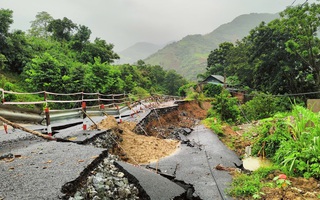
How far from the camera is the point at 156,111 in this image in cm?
1888

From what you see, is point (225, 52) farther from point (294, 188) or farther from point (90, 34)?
point (294, 188)

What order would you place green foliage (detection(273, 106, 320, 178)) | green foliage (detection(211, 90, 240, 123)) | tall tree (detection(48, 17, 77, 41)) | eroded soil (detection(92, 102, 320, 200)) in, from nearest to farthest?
eroded soil (detection(92, 102, 320, 200))
green foliage (detection(273, 106, 320, 178))
green foliage (detection(211, 90, 240, 123))
tall tree (detection(48, 17, 77, 41))

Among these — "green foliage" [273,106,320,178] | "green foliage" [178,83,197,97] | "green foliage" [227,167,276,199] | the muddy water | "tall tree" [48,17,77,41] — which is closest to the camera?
"green foliage" [227,167,276,199]

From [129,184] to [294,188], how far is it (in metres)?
4.03

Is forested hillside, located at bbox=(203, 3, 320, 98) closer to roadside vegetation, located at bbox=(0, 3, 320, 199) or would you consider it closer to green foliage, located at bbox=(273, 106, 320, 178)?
roadside vegetation, located at bbox=(0, 3, 320, 199)

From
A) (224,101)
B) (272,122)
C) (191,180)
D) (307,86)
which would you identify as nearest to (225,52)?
(307,86)

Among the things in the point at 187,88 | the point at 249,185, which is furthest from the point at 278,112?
the point at 187,88

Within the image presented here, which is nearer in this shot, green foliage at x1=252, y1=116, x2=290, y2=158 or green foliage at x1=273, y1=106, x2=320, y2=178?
green foliage at x1=273, y1=106, x2=320, y2=178

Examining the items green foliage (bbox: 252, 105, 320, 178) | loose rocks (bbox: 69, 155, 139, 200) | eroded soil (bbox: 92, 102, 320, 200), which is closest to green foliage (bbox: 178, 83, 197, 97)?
eroded soil (bbox: 92, 102, 320, 200)

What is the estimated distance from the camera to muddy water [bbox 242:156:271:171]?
8.32 m

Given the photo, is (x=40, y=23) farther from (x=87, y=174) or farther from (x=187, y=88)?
(x=87, y=174)

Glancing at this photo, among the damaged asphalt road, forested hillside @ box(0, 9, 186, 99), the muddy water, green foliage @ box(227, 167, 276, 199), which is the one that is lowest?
the muddy water

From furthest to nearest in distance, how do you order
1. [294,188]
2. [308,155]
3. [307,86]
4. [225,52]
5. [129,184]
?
1. [225,52]
2. [307,86]
3. [308,155]
4. [294,188]
5. [129,184]

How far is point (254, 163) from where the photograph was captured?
8.77m
